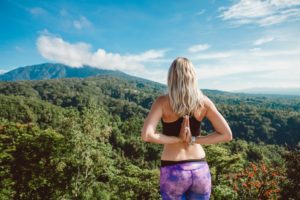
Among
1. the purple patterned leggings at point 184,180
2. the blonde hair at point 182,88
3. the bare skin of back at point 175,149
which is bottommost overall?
the purple patterned leggings at point 184,180

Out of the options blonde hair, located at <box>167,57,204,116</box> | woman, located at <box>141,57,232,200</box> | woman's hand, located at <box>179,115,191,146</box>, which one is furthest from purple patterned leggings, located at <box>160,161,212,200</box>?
blonde hair, located at <box>167,57,204,116</box>

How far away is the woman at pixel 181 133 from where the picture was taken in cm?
267

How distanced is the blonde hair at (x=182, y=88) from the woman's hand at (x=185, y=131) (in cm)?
8

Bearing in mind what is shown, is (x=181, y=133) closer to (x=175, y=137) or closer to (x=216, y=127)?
(x=175, y=137)

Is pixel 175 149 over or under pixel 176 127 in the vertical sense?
under

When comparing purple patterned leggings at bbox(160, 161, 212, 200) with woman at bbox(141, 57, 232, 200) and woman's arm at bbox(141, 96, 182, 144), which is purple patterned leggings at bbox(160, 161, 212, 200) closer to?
woman at bbox(141, 57, 232, 200)

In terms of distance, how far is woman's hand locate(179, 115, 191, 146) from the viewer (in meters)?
2.71

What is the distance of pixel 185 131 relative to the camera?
8.89ft

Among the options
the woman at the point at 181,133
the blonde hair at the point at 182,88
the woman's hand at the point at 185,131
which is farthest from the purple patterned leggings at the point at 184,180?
the blonde hair at the point at 182,88

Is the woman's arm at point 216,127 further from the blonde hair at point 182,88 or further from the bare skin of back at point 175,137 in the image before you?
the blonde hair at point 182,88

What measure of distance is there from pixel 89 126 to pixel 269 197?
1223 centimetres

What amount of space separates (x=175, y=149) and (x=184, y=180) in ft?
0.99

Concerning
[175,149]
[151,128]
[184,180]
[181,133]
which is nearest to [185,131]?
[181,133]

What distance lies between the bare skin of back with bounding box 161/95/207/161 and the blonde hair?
0.06m
